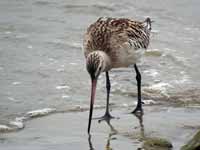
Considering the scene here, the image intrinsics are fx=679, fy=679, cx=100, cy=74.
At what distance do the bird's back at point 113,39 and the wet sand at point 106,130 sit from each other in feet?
2.61

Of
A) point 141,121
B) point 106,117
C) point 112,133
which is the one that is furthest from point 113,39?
point 112,133

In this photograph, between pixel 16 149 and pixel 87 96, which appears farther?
pixel 87 96

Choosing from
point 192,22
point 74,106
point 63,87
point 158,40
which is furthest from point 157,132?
point 192,22

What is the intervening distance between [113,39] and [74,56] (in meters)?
2.59

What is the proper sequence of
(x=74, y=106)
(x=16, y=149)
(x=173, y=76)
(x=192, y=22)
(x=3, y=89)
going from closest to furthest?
1. (x=16, y=149)
2. (x=74, y=106)
3. (x=3, y=89)
4. (x=173, y=76)
5. (x=192, y=22)

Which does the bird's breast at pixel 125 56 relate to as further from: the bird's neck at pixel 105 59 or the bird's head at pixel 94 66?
the bird's head at pixel 94 66

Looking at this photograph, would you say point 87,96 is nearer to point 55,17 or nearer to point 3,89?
point 3,89

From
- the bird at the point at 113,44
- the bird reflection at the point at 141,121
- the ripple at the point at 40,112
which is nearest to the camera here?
the bird reflection at the point at 141,121

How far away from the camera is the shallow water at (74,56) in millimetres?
9498

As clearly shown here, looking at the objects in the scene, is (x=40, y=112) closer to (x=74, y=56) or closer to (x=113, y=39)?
(x=113, y=39)

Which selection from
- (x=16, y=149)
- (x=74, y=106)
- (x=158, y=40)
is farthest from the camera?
(x=158, y=40)

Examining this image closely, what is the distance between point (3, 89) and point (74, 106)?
47.4 inches

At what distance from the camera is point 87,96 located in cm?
957

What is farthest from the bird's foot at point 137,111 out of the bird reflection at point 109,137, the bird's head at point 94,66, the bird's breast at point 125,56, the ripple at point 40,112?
the ripple at point 40,112
